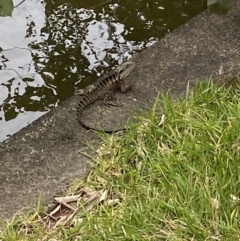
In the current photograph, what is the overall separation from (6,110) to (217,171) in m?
2.00

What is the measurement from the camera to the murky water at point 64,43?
5.00m

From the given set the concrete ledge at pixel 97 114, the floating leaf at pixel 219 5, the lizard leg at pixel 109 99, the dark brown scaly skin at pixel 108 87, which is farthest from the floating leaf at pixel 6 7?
the floating leaf at pixel 219 5

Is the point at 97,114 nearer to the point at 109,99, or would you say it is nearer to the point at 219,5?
the point at 109,99

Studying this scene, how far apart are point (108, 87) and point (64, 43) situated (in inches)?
50.8

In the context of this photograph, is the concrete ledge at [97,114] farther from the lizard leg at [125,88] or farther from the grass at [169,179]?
the grass at [169,179]

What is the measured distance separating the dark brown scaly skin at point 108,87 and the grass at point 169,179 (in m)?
0.37

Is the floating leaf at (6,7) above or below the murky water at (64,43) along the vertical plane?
above

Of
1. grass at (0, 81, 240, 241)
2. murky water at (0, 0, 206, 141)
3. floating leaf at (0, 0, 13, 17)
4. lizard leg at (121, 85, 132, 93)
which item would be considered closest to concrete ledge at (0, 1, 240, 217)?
lizard leg at (121, 85, 132, 93)

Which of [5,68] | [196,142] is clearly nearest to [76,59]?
[5,68]

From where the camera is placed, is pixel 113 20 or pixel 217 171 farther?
pixel 113 20

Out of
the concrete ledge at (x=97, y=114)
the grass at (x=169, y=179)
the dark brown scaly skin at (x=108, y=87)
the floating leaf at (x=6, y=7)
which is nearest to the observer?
the floating leaf at (x=6, y=7)

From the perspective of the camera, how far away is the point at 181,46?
498cm

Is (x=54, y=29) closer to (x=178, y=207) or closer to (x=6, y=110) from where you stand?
(x=6, y=110)

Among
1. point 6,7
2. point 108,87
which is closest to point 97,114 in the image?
point 108,87
